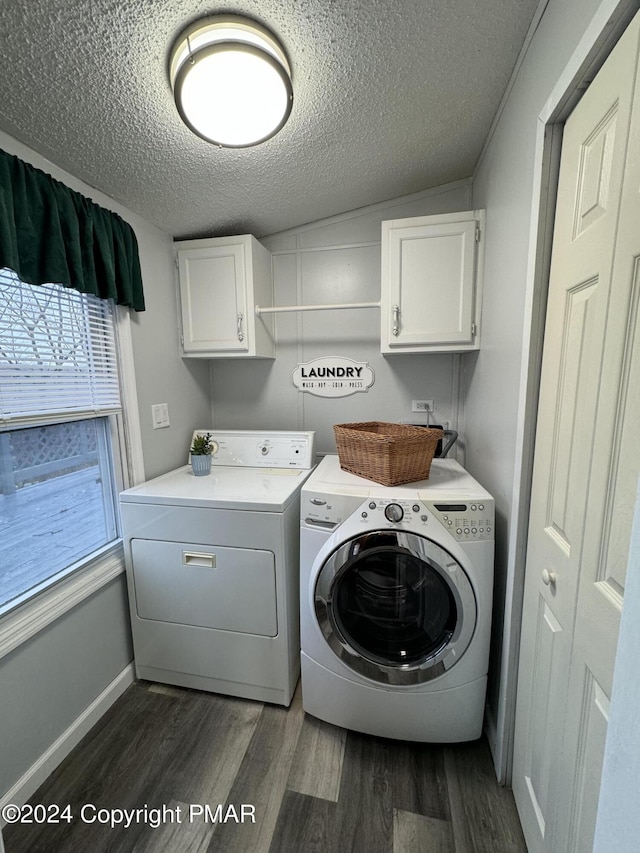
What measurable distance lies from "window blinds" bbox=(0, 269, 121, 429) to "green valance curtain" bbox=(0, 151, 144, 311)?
0.32ft

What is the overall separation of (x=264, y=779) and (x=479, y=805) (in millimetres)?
753

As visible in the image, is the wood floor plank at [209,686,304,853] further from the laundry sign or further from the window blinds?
the laundry sign


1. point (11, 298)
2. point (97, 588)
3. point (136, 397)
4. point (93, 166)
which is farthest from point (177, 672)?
point (93, 166)

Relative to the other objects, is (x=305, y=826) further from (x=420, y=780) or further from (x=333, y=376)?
(x=333, y=376)

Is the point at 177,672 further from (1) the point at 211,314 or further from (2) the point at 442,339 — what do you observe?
(2) the point at 442,339

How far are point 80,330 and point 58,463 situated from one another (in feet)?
1.85

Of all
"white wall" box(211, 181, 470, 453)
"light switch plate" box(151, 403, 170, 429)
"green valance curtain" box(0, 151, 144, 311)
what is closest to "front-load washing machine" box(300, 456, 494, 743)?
"white wall" box(211, 181, 470, 453)

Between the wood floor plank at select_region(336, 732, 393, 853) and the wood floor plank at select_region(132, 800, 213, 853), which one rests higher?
the wood floor plank at select_region(132, 800, 213, 853)

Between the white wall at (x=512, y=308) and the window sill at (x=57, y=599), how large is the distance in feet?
5.34

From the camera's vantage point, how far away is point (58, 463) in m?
1.38

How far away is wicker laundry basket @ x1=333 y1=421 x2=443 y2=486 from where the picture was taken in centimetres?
132

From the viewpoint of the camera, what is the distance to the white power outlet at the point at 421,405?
6.75ft

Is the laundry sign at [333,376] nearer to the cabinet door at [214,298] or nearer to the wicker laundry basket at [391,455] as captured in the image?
the cabinet door at [214,298]

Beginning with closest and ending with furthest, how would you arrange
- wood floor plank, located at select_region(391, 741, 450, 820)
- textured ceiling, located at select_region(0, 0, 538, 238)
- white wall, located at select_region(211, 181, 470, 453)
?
textured ceiling, located at select_region(0, 0, 538, 238)
wood floor plank, located at select_region(391, 741, 450, 820)
white wall, located at select_region(211, 181, 470, 453)
